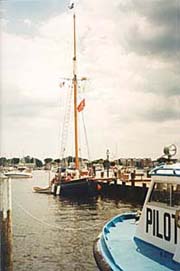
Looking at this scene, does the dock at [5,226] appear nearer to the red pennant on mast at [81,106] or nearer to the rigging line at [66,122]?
the rigging line at [66,122]

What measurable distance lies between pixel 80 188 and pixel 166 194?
0.69 metres

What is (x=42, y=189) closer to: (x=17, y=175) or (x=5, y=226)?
(x=17, y=175)

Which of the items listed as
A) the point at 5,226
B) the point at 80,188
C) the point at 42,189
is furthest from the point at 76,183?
the point at 5,226

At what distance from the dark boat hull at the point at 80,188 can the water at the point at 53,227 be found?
5 centimetres

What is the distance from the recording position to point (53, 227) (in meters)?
2.53

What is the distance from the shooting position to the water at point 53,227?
7.76 feet

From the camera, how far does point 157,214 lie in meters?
2.15

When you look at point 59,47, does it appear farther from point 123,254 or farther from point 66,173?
point 123,254

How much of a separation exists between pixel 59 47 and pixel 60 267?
1.18 metres

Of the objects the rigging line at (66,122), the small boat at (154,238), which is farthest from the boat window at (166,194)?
the rigging line at (66,122)

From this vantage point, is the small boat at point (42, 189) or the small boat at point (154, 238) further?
the small boat at point (42, 189)

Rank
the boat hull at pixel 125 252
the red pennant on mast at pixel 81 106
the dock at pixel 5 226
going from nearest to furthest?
the boat hull at pixel 125 252 → the dock at pixel 5 226 → the red pennant on mast at pixel 81 106

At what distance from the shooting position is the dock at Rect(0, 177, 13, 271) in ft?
7.08

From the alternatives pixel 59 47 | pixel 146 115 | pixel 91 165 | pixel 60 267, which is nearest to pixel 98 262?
pixel 60 267
